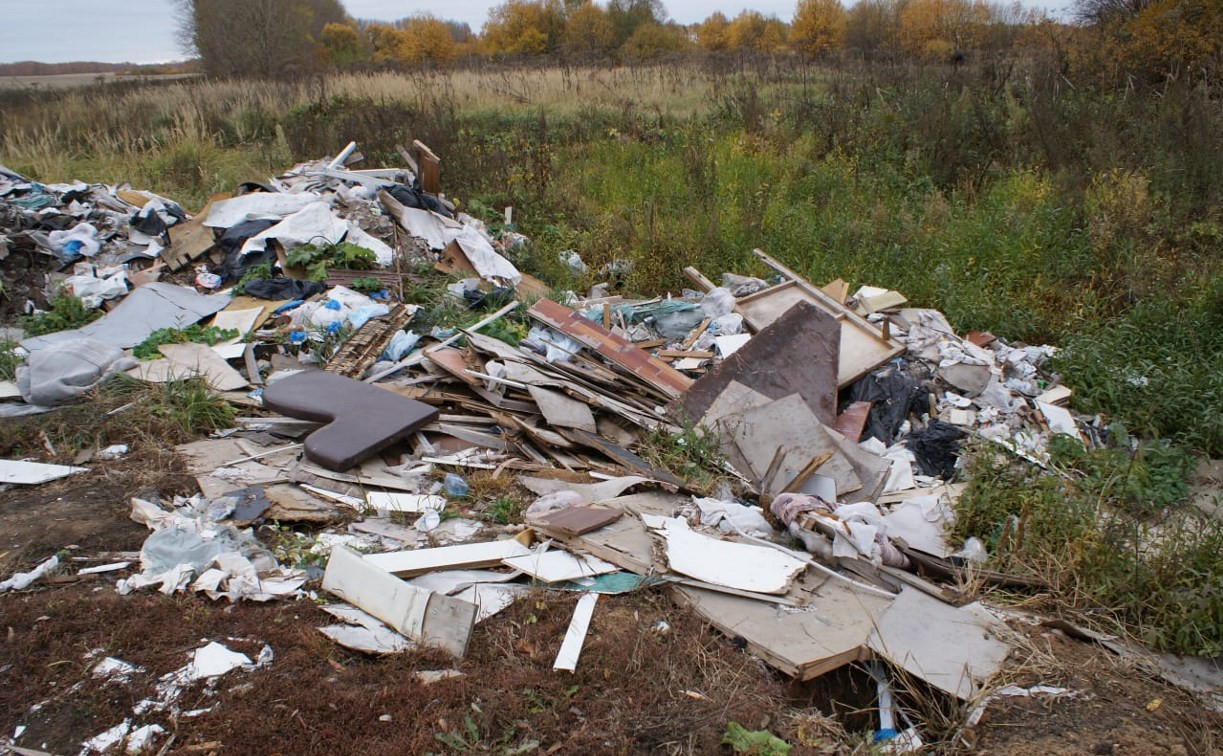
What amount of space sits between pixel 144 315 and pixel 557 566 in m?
4.57

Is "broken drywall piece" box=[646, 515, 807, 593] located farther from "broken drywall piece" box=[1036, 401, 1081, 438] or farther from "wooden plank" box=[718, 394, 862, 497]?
"broken drywall piece" box=[1036, 401, 1081, 438]

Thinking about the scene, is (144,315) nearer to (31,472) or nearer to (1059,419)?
(31,472)

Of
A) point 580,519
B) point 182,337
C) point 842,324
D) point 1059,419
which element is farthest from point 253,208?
point 1059,419

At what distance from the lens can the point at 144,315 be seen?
6.08 meters

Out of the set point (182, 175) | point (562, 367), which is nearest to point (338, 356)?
point (562, 367)

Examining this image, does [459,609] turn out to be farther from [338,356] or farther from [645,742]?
[338,356]

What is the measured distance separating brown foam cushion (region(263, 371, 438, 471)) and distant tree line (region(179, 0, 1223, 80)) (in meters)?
9.96

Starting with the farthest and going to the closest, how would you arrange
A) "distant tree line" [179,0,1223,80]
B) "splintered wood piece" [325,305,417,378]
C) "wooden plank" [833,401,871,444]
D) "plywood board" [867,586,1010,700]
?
"distant tree line" [179,0,1223,80] → "splintered wood piece" [325,305,417,378] → "wooden plank" [833,401,871,444] → "plywood board" [867,586,1010,700]

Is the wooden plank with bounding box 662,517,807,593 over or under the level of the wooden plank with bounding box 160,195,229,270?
under

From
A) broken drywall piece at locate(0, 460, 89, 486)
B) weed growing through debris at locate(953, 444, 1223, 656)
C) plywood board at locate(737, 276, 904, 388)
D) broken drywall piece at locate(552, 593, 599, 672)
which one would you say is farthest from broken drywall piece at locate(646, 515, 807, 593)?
broken drywall piece at locate(0, 460, 89, 486)

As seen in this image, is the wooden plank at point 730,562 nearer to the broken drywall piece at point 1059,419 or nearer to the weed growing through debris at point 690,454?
the weed growing through debris at point 690,454

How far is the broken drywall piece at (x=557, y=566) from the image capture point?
3.41 m

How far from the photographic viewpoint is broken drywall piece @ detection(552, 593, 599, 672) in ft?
9.55

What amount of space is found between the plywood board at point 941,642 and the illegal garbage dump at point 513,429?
14 millimetres
